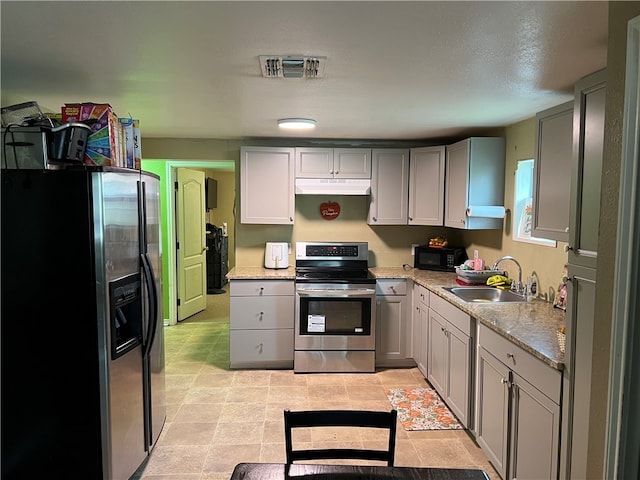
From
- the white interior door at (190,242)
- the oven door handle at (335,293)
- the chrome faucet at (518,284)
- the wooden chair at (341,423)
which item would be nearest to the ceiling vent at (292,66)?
the wooden chair at (341,423)

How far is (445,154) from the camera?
4.18 meters

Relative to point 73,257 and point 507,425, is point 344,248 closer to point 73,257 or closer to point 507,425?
point 507,425

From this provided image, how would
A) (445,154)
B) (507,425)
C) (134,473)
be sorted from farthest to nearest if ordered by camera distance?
(445,154), (134,473), (507,425)

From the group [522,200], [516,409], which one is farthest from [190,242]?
[516,409]

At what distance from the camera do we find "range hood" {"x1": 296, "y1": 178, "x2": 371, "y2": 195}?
437cm

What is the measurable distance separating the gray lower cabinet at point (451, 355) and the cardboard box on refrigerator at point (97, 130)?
236cm

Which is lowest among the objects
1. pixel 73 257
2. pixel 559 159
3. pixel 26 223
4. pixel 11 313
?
pixel 11 313

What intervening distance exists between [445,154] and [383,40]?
2.55 metres

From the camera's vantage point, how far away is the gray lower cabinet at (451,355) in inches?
115

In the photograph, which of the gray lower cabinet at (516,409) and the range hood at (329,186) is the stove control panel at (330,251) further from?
the gray lower cabinet at (516,409)

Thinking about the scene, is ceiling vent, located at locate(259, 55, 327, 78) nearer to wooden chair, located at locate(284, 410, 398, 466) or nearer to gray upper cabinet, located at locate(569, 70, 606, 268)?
gray upper cabinet, located at locate(569, 70, 606, 268)

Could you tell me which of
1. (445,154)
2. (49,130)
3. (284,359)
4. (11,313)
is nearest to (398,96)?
(445,154)

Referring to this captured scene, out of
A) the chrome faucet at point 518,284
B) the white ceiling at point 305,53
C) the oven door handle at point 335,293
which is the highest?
the white ceiling at point 305,53

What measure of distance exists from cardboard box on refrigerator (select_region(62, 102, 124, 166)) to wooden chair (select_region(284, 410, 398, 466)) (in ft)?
5.08
